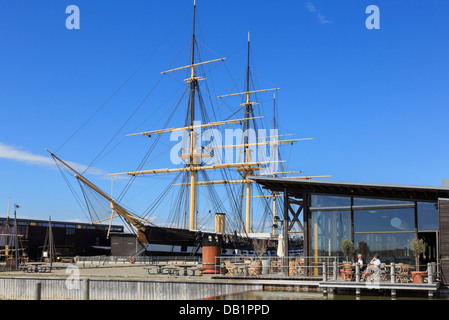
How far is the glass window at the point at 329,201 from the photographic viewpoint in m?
20.8

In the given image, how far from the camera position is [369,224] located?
20.3 m

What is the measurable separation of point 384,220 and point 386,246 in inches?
40.2

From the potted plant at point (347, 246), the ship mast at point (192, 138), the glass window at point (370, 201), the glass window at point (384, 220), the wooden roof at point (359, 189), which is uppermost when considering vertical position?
the ship mast at point (192, 138)

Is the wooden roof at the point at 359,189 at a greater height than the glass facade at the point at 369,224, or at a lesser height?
greater

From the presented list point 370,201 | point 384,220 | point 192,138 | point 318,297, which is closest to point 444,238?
point 384,220

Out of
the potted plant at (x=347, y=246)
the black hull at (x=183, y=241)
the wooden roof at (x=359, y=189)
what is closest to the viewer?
the wooden roof at (x=359, y=189)

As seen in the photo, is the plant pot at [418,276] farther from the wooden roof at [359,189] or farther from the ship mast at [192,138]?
the ship mast at [192,138]

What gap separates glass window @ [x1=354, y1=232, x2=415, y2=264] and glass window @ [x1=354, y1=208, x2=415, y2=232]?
235 mm

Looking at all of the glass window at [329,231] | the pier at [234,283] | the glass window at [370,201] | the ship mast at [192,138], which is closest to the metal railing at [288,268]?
the pier at [234,283]

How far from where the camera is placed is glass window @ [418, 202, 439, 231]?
19578 millimetres

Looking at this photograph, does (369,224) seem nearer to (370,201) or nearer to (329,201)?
(370,201)

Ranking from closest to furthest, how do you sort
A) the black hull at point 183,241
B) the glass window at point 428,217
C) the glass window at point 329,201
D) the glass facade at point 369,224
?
the glass window at point 428,217
the glass facade at point 369,224
the glass window at point 329,201
the black hull at point 183,241
